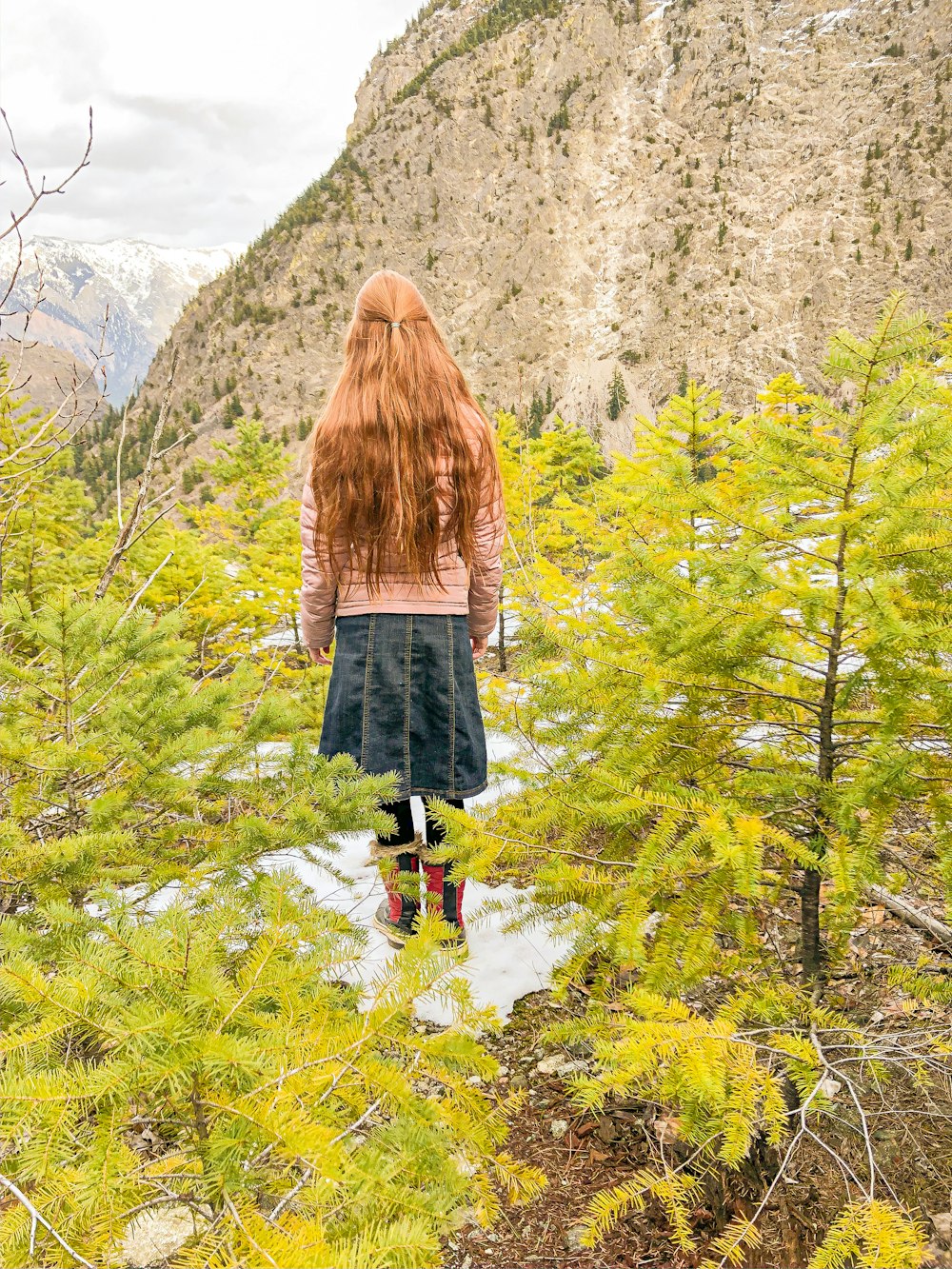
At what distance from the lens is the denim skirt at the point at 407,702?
229 cm

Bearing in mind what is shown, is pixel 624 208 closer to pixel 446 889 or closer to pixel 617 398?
pixel 617 398

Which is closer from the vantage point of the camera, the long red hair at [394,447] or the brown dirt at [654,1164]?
the brown dirt at [654,1164]

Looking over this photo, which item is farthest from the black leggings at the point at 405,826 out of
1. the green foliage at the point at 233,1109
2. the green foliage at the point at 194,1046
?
the green foliage at the point at 233,1109

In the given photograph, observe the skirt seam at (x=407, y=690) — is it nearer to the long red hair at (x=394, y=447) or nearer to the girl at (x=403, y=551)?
the girl at (x=403, y=551)

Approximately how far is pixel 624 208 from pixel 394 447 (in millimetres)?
63712

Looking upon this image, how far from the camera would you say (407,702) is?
2.32m

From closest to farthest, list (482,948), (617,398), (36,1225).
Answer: (36,1225)
(482,948)
(617,398)

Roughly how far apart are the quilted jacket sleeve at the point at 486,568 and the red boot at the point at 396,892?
0.86 meters

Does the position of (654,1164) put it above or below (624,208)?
below

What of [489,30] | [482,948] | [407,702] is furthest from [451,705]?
[489,30]

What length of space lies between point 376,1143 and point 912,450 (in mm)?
1697

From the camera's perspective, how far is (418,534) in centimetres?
221

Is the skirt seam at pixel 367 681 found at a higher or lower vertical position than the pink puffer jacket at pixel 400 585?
lower

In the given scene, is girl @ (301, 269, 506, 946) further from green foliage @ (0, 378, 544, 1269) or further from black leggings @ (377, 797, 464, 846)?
green foliage @ (0, 378, 544, 1269)
